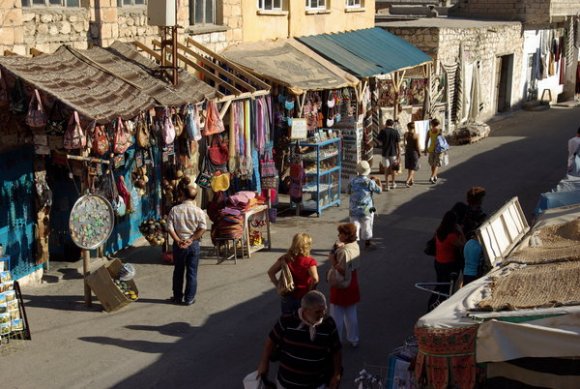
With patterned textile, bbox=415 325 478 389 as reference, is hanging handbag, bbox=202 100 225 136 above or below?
above

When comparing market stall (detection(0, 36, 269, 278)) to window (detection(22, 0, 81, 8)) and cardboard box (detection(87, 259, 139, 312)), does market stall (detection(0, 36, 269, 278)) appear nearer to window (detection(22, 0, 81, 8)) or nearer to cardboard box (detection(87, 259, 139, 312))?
window (detection(22, 0, 81, 8))

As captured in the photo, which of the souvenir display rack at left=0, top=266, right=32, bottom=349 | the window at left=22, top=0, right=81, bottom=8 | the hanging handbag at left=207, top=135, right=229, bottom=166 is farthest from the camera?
the hanging handbag at left=207, top=135, right=229, bottom=166

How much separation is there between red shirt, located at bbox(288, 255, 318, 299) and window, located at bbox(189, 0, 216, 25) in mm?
8036

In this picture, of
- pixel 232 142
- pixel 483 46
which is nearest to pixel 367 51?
pixel 232 142

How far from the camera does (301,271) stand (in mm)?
9797

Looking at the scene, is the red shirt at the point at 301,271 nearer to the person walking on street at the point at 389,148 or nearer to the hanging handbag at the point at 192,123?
the hanging handbag at the point at 192,123

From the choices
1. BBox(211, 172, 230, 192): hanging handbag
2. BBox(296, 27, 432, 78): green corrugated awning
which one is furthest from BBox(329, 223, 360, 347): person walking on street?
BBox(296, 27, 432, 78): green corrugated awning

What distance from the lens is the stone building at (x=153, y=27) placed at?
12.3 m

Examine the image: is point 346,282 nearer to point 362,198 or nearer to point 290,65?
point 362,198

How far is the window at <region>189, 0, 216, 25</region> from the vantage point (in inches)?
652

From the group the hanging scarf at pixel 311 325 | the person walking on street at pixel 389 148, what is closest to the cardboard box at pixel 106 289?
the hanging scarf at pixel 311 325

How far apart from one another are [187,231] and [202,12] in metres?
6.54

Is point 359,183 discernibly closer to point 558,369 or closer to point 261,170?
point 261,170

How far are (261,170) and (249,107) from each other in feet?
4.05
